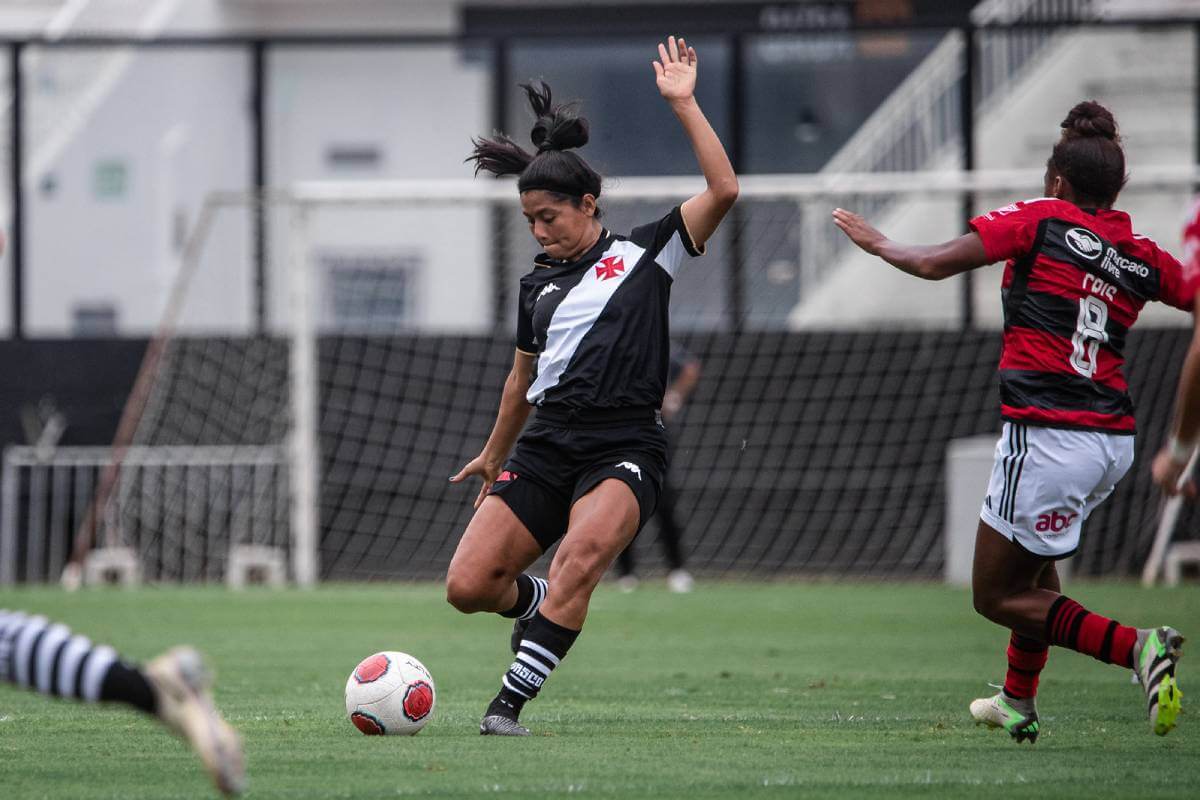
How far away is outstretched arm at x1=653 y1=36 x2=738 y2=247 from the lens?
577 centimetres

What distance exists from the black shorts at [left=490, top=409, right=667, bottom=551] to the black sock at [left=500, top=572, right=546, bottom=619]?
1.08ft

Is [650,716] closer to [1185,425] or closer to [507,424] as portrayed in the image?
[507,424]

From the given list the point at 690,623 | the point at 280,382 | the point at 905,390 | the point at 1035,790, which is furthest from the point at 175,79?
the point at 1035,790

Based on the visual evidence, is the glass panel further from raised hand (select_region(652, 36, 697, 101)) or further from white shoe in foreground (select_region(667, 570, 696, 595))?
raised hand (select_region(652, 36, 697, 101))

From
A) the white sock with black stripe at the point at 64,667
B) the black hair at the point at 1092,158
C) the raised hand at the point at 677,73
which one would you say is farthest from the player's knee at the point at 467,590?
the black hair at the point at 1092,158

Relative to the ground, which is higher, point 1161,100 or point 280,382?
point 1161,100

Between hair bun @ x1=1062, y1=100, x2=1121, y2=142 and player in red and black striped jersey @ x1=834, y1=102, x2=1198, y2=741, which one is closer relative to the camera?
player in red and black striped jersey @ x1=834, y1=102, x2=1198, y2=741

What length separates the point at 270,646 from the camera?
9.55m

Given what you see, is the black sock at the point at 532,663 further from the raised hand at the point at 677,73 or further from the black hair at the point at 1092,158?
the black hair at the point at 1092,158

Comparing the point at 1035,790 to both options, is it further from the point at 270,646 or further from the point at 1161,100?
the point at 1161,100

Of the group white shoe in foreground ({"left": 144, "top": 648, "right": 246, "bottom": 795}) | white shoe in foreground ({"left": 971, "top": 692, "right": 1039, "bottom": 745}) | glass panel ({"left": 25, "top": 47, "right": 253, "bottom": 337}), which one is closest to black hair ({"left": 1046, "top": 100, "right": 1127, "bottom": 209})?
white shoe in foreground ({"left": 971, "top": 692, "right": 1039, "bottom": 745})

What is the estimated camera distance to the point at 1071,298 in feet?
18.2

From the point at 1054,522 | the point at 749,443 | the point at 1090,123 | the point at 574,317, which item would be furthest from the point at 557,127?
the point at 749,443

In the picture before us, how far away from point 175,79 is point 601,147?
4.40 meters
